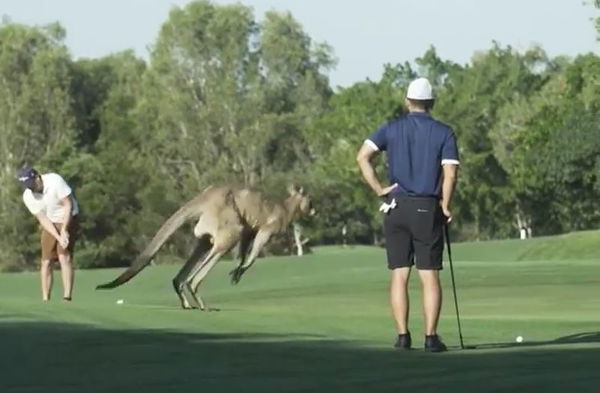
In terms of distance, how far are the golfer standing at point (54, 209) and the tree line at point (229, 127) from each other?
64823mm

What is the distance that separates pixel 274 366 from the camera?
1059 cm

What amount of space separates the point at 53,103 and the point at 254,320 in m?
82.4

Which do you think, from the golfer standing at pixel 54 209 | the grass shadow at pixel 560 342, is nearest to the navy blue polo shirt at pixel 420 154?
the grass shadow at pixel 560 342

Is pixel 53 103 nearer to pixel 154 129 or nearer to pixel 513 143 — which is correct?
pixel 154 129

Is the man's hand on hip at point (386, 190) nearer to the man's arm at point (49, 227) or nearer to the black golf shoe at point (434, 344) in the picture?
the black golf shoe at point (434, 344)

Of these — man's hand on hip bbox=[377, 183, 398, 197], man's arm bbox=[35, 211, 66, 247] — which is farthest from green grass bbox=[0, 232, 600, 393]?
man's arm bbox=[35, 211, 66, 247]

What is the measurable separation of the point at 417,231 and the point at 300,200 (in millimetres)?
6658

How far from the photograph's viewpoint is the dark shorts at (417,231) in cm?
1245

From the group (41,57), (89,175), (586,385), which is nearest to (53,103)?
(41,57)

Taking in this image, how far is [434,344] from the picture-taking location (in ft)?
40.3

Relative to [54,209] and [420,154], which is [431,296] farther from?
[54,209]

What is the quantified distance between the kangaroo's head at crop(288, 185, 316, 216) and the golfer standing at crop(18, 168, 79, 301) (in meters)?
2.54

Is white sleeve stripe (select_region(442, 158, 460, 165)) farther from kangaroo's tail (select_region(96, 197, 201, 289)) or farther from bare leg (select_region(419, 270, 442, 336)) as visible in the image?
kangaroo's tail (select_region(96, 197, 201, 289))

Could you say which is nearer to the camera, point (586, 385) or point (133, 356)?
point (586, 385)
